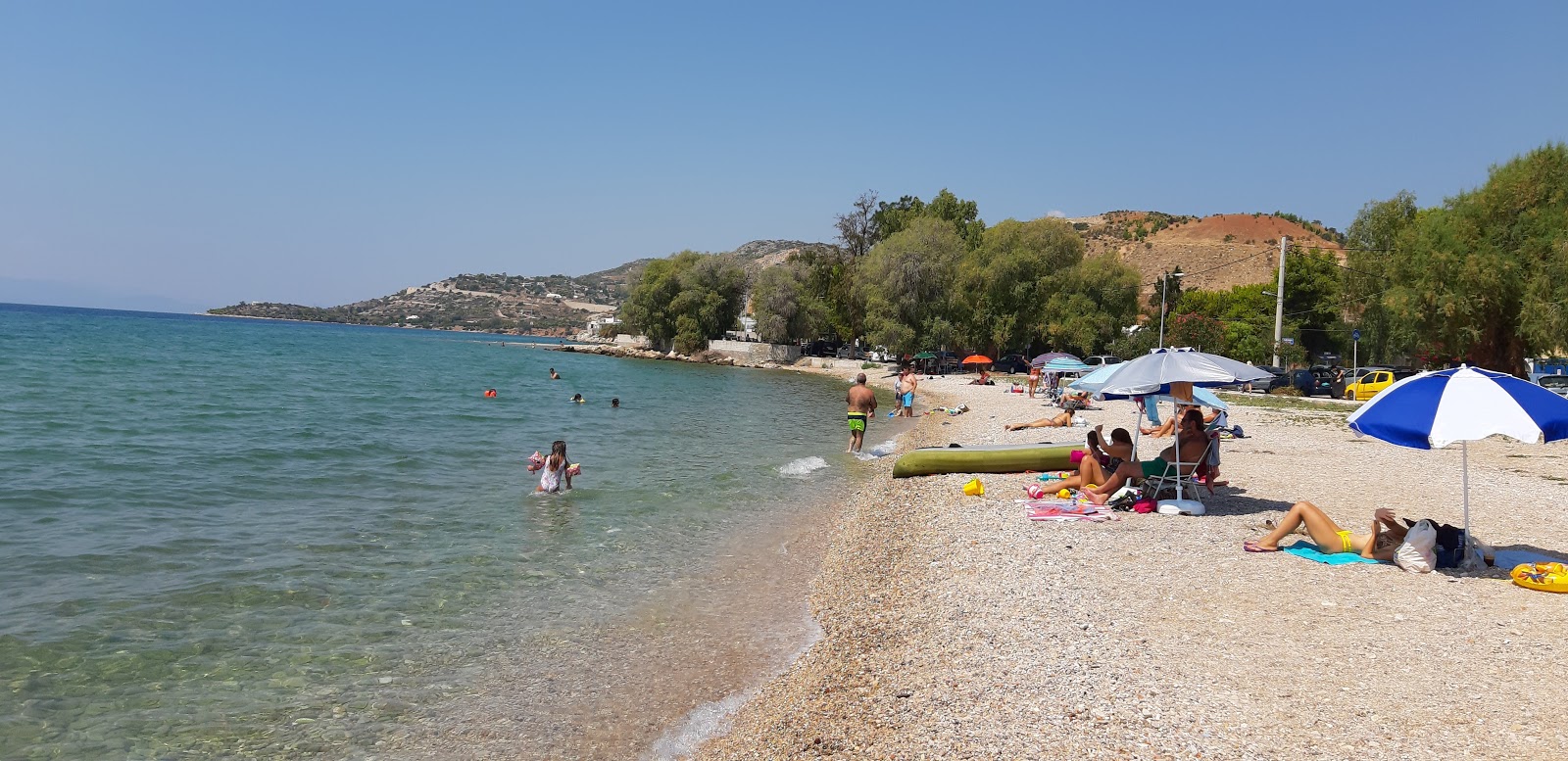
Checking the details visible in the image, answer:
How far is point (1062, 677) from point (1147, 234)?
398 ft

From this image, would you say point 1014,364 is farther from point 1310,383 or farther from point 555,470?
point 555,470

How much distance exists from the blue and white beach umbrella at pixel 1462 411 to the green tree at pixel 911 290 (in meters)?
50.5

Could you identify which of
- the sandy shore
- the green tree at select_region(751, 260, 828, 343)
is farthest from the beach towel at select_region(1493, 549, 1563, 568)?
the green tree at select_region(751, 260, 828, 343)

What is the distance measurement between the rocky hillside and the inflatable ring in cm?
Answer: 9071

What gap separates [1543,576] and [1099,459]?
5305 millimetres

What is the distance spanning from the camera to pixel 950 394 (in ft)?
131

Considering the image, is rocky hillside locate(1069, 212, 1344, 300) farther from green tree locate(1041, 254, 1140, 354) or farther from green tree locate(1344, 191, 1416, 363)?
green tree locate(1344, 191, 1416, 363)

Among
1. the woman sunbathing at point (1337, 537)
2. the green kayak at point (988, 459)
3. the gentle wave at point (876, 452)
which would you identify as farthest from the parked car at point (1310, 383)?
the woman sunbathing at point (1337, 537)

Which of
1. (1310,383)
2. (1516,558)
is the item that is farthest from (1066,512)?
(1310,383)

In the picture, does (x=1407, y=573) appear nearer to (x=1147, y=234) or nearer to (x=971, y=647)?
(x=971, y=647)

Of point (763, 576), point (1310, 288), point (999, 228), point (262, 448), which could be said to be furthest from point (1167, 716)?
point (1310, 288)

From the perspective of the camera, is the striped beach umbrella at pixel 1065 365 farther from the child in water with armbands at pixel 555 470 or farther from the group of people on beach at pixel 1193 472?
the child in water with armbands at pixel 555 470

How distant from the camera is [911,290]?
195 feet

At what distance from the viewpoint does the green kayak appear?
14.6 m
